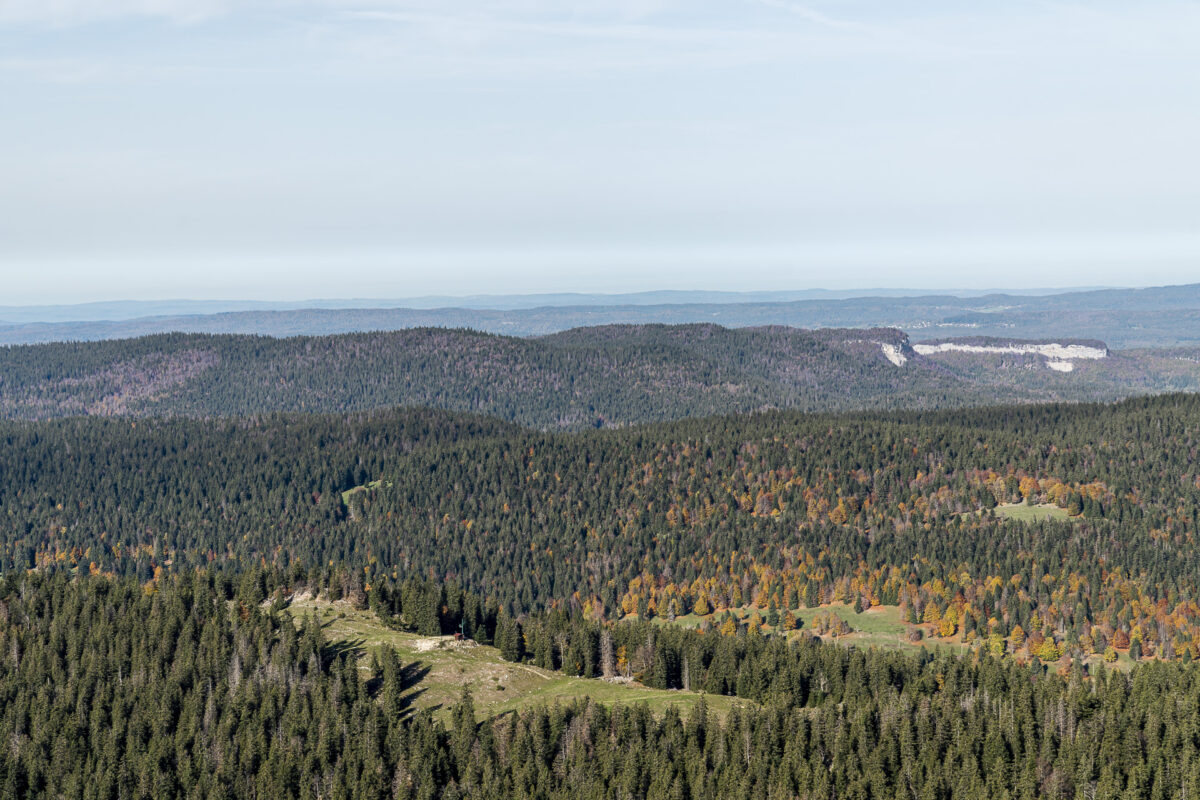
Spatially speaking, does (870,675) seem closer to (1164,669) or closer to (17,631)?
(1164,669)

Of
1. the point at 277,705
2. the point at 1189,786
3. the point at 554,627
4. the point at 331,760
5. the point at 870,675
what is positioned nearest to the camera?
the point at 1189,786

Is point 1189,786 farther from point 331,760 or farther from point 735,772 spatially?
point 331,760

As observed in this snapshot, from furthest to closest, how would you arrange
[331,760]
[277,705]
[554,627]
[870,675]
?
[554,627] < [870,675] < [277,705] < [331,760]

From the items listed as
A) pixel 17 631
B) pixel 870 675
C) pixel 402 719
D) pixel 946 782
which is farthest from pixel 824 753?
pixel 17 631

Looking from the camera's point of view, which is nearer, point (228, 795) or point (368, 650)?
point (228, 795)

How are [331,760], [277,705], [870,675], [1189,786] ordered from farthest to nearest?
[870,675]
[277,705]
[331,760]
[1189,786]

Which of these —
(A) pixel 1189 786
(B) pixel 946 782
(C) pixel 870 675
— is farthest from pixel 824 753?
(A) pixel 1189 786
